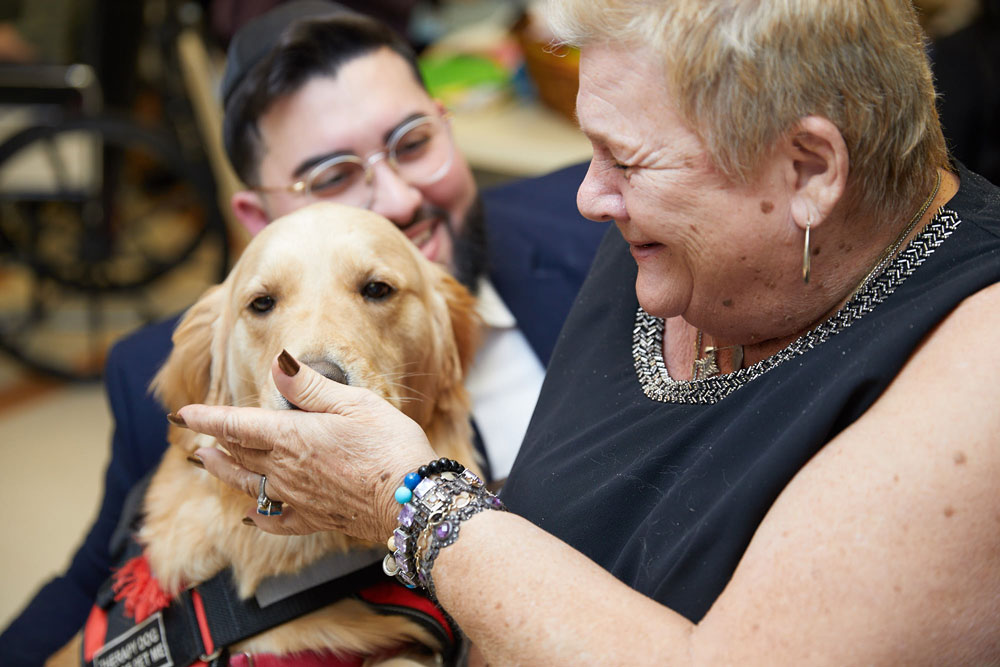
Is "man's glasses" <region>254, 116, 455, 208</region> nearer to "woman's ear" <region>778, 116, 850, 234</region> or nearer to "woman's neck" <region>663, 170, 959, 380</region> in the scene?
"woman's neck" <region>663, 170, 959, 380</region>

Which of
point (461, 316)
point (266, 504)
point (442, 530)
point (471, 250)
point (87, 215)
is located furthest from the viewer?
point (87, 215)

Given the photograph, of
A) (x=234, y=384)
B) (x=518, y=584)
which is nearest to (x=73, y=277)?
(x=234, y=384)

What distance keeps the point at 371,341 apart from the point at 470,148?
1.97 m

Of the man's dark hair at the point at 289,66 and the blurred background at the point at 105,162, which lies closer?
the man's dark hair at the point at 289,66

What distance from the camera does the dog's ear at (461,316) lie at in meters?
1.69

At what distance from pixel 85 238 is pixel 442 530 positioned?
3.24 meters

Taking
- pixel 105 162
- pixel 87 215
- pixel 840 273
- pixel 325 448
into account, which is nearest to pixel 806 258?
pixel 840 273

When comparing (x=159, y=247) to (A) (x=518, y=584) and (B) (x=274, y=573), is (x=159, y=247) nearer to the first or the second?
(B) (x=274, y=573)

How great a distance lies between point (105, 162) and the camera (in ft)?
11.8

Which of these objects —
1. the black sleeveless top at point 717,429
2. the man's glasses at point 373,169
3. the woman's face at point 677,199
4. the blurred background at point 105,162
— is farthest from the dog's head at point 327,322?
the blurred background at point 105,162

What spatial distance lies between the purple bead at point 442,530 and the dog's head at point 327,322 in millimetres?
362

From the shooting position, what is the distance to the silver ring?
1.27 meters

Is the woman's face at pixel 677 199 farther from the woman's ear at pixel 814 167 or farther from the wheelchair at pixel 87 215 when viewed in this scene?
the wheelchair at pixel 87 215

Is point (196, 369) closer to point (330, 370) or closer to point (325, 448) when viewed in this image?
point (330, 370)
